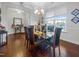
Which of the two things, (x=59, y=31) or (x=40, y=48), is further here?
(x=40, y=48)

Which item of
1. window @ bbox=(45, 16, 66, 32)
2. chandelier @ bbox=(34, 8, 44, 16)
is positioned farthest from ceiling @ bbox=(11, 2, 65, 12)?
window @ bbox=(45, 16, 66, 32)

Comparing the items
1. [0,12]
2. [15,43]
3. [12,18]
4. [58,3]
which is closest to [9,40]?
[15,43]

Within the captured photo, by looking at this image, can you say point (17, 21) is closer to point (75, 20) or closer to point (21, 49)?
point (21, 49)

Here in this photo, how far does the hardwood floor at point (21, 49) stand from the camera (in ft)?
6.56

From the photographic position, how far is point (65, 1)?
1974 mm

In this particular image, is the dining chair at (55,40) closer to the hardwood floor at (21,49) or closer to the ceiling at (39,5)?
the hardwood floor at (21,49)

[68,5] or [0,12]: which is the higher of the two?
[68,5]

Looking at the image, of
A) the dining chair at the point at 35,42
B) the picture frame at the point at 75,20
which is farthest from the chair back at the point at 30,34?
the picture frame at the point at 75,20

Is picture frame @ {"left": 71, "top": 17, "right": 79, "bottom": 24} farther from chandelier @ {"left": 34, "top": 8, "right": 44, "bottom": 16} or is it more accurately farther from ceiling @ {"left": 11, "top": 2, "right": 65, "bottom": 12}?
chandelier @ {"left": 34, "top": 8, "right": 44, "bottom": 16}

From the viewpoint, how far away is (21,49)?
2031 millimetres

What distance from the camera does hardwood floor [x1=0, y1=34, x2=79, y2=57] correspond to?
A: 78.7 inches

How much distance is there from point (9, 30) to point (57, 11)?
107cm

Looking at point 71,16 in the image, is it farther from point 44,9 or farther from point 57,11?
point 44,9

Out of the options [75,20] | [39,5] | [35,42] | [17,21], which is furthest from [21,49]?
[75,20]
